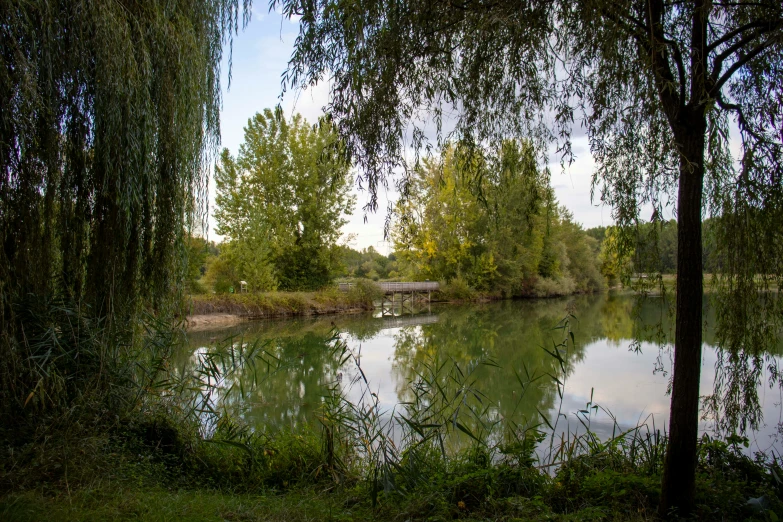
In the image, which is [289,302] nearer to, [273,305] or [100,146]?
[273,305]

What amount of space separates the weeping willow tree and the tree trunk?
12.8ft

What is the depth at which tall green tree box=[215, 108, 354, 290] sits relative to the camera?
2411 centimetres

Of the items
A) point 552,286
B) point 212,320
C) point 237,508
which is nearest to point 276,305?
point 212,320

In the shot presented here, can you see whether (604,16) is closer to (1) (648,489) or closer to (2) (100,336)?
(1) (648,489)

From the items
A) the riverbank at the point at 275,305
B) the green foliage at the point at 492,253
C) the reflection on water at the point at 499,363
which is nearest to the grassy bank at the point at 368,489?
the reflection on water at the point at 499,363

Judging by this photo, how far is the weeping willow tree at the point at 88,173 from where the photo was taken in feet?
11.7

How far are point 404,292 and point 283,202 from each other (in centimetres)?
849

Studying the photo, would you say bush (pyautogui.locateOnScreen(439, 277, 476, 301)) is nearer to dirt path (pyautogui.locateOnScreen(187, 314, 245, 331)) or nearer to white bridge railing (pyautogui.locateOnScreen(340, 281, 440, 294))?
white bridge railing (pyautogui.locateOnScreen(340, 281, 440, 294))

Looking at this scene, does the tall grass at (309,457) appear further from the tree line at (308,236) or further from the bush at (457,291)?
the bush at (457,291)

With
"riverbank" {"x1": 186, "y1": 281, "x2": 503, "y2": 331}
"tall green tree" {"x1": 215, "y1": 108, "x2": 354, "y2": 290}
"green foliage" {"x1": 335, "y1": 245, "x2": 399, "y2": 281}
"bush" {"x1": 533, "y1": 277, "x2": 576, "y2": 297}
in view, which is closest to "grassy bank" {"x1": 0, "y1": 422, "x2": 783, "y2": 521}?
"riverbank" {"x1": 186, "y1": 281, "x2": 503, "y2": 331}

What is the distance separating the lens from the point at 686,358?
2.88 metres

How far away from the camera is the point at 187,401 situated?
15.0ft

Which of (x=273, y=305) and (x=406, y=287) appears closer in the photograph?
(x=273, y=305)

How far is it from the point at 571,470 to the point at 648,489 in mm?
500
